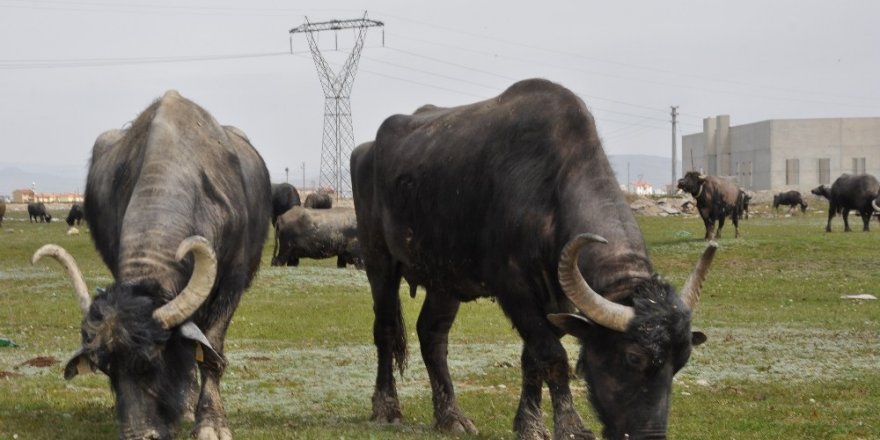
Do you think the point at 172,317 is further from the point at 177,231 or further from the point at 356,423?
the point at 356,423

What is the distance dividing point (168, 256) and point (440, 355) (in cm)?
369

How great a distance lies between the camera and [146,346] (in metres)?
8.78

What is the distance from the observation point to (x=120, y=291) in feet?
29.8

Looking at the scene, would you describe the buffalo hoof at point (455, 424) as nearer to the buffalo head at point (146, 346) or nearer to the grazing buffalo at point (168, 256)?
the grazing buffalo at point (168, 256)

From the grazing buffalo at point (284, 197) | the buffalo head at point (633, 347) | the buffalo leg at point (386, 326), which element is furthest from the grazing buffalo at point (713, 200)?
the buffalo head at point (633, 347)

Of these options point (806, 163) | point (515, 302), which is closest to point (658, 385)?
point (515, 302)

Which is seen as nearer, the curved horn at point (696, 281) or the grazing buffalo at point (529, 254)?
the grazing buffalo at point (529, 254)

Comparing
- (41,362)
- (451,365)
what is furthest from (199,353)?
(451,365)

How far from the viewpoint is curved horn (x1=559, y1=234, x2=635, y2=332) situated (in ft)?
29.0

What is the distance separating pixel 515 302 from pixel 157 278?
122 inches

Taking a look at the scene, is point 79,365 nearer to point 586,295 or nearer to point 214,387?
point 214,387

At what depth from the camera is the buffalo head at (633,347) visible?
873cm

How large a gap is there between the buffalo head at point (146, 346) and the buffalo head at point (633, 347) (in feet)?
9.51

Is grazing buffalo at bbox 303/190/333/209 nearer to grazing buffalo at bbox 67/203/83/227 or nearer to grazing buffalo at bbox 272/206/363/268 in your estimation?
grazing buffalo at bbox 67/203/83/227
